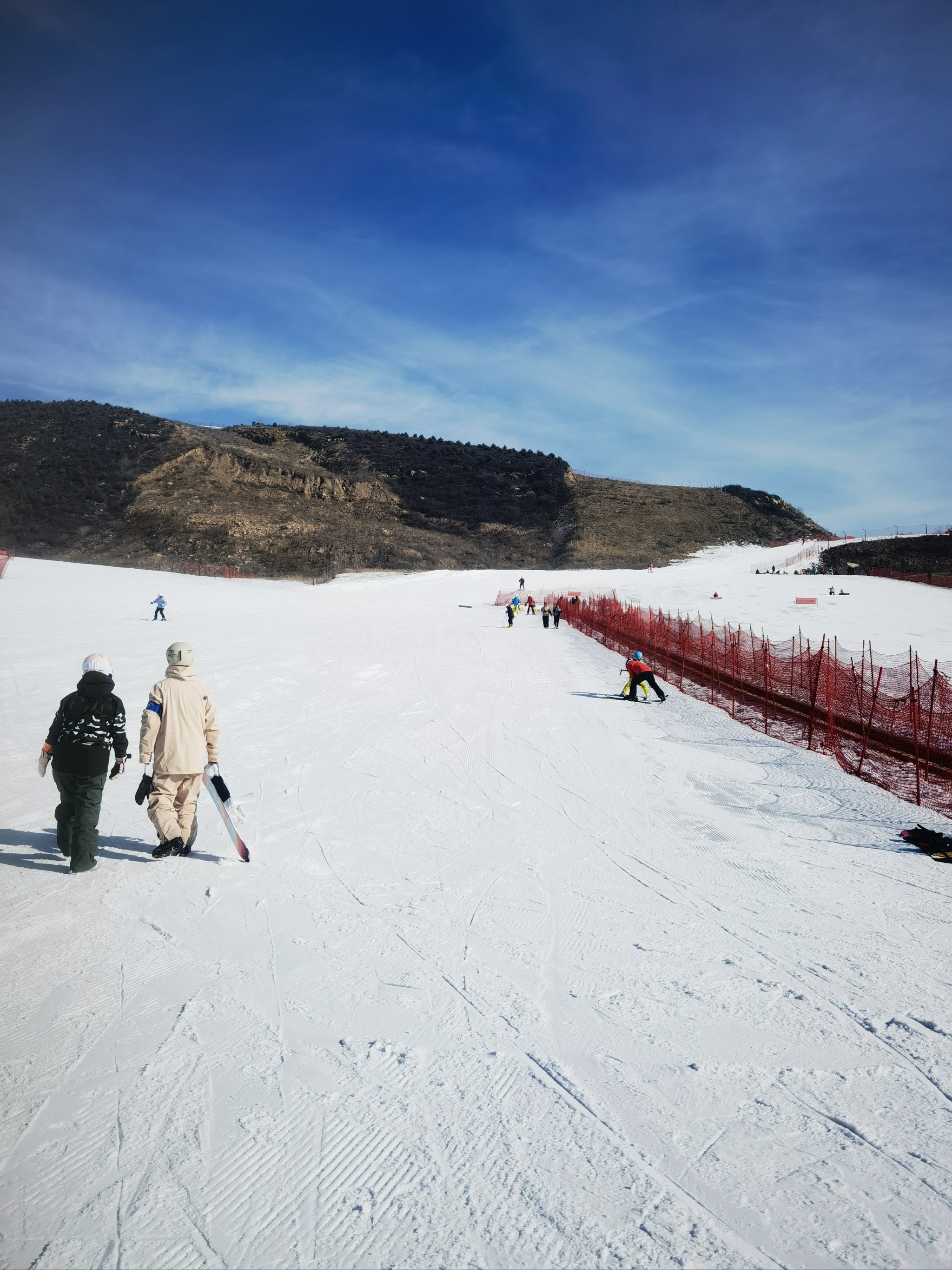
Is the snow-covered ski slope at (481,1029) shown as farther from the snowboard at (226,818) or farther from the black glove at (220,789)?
the black glove at (220,789)

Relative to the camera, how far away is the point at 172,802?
237 inches

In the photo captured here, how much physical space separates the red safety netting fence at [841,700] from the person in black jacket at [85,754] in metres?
8.05

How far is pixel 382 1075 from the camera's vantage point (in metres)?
3.49

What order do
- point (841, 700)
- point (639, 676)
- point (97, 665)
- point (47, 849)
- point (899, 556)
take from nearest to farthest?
point (97, 665)
point (47, 849)
point (841, 700)
point (639, 676)
point (899, 556)

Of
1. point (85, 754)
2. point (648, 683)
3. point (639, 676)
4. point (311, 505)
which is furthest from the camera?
point (311, 505)

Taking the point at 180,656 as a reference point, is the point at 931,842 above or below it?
below

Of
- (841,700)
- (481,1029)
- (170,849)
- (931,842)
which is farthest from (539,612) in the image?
(481,1029)

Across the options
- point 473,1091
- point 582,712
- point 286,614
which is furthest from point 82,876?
point 286,614

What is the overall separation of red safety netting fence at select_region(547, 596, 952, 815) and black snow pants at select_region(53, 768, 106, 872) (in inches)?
320

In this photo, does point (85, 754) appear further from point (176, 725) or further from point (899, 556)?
point (899, 556)

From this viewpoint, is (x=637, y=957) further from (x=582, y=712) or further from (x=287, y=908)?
(x=582, y=712)

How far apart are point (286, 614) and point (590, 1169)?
105ft

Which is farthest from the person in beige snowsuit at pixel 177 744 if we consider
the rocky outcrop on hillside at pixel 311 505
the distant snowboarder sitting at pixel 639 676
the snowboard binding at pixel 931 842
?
the rocky outcrop on hillside at pixel 311 505

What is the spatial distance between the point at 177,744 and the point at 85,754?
652mm
